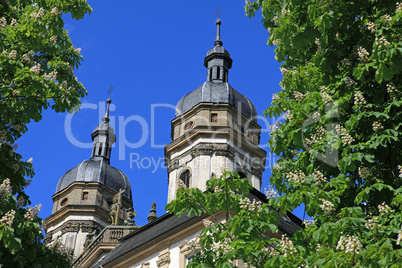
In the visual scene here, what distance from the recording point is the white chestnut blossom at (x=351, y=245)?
779 cm

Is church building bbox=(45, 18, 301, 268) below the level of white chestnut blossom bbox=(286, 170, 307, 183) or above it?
above

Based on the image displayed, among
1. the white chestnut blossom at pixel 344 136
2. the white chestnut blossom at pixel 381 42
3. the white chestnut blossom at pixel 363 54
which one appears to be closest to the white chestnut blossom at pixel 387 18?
the white chestnut blossom at pixel 381 42

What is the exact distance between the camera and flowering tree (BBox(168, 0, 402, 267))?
8500mm

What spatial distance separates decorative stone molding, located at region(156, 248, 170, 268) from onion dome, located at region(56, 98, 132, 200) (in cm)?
2718

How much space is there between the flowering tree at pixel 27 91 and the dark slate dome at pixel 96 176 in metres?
37.1

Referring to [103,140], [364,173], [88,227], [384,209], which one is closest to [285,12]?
[364,173]

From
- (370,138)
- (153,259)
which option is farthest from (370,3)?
(153,259)

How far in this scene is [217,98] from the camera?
38.4m

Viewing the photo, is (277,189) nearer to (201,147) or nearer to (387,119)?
(387,119)

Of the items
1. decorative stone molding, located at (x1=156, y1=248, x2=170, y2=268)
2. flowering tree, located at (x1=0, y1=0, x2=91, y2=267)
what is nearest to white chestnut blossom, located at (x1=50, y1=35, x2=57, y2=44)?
flowering tree, located at (x1=0, y1=0, x2=91, y2=267)

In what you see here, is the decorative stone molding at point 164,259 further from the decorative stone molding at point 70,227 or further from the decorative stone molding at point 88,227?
the decorative stone molding at point 70,227

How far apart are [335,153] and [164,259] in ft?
43.9

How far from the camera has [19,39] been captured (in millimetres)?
11281

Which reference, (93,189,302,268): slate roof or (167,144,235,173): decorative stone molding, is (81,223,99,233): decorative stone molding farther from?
(93,189,302,268): slate roof
